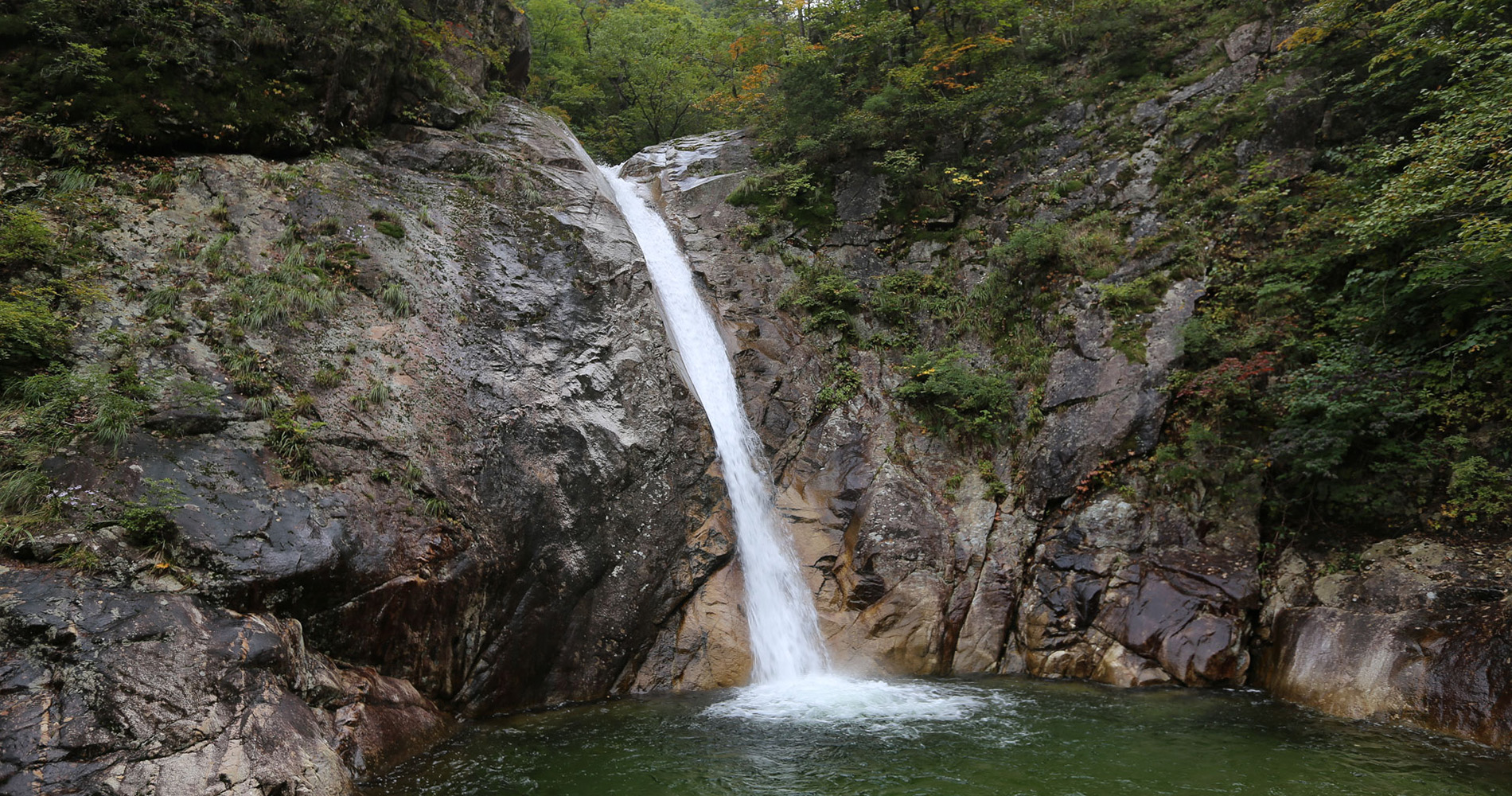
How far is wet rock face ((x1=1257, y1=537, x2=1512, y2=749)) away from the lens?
6570mm

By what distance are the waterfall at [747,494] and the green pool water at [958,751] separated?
138 centimetres

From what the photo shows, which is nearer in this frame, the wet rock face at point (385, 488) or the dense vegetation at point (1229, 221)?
the wet rock face at point (385, 488)

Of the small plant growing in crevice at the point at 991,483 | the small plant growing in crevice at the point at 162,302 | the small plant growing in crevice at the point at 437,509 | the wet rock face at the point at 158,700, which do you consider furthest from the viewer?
the small plant growing in crevice at the point at 991,483

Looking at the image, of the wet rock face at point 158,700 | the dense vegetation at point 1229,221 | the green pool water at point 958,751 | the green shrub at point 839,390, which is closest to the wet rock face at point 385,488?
the wet rock face at point 158,700

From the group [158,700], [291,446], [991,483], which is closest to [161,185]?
[291,446]

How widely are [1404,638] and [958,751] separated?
5.01 m

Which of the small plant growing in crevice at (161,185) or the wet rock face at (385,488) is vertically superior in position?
the small plant growing in crevice at (161,185)

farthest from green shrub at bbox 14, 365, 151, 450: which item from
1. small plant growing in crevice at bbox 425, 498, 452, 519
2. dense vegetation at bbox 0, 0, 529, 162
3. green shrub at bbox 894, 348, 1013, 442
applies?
green shrub at bbox 894, 348, 1013, 442

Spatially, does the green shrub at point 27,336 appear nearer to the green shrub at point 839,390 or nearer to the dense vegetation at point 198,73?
the dense vegetation at point 198,73

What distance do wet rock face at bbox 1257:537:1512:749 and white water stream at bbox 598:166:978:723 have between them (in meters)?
3.85

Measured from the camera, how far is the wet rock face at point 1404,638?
6570 mm

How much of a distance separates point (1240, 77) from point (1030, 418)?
8656 mm

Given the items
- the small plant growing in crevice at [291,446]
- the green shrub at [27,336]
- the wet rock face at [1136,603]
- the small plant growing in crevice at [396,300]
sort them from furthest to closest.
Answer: the small plant growing in crevice at [396,300] → the wet rock face at [1136,603] → the small plant growing in crevice at [291,446] → the green shrub at [27,336]

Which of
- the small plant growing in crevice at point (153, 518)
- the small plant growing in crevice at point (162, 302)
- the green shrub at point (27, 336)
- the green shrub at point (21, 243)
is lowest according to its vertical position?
the small plant growing in crevice at point (153, 518)
